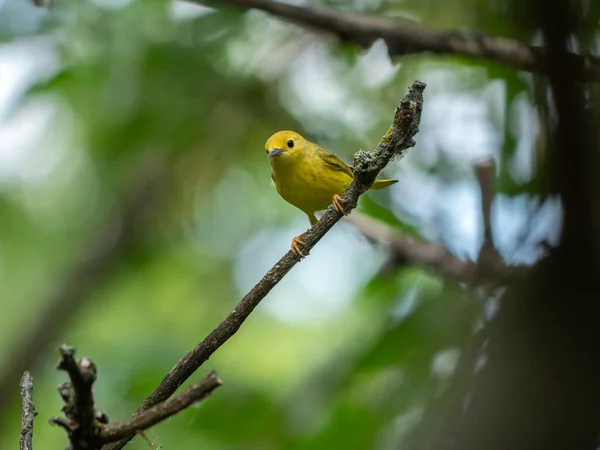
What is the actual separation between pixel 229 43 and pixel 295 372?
3085 mm

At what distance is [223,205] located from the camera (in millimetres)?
6805

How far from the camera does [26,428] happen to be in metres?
1.30

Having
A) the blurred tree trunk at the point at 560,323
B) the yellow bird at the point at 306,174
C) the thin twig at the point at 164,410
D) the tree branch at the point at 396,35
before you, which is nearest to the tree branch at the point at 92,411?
the thin twig at the point at 164,410

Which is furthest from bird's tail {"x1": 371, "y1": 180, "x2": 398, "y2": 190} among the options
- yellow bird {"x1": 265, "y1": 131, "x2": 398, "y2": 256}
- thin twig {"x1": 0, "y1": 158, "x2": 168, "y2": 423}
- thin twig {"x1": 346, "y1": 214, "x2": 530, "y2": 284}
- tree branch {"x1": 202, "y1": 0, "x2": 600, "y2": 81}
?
thin twig {"x1": 0, "y1": 158, "x2": 168, "y2": 423}

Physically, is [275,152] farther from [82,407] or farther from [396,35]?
[82,407]

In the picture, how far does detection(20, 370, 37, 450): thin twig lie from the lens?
127 centimetres

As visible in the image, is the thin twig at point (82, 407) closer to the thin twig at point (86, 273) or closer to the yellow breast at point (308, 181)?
the yellow breast at point (308, 181)

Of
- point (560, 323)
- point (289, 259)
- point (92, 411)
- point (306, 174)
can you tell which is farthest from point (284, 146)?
point (560, 323)

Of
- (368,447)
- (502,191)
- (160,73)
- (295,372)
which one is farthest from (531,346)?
(295,372)

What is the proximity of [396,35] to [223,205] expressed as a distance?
13.3 feet

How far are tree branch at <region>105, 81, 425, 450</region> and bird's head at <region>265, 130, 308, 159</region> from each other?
7.12 ft

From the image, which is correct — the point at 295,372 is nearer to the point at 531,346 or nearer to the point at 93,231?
the point at 93,231

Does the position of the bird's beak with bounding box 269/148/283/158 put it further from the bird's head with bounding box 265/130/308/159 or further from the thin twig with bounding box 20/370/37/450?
the thin twig with bounding box 20/370/37/450

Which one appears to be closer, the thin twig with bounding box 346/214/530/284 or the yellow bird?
the thin twig with bounding box 346/214/530/284
